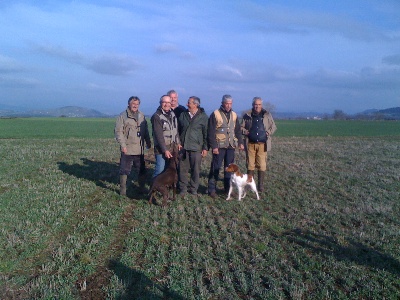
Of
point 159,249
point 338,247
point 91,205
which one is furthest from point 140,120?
point 338,247

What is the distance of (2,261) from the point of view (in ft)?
15.7

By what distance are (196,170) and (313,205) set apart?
2847 mm

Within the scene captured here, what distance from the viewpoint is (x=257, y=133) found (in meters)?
8.78

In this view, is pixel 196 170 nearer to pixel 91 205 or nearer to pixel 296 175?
pixel 91 205

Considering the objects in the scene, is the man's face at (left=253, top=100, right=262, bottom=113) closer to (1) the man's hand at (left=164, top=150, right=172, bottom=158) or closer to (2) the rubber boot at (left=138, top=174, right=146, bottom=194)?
(1) the man's hand at (left=164, top=150, right=172, bottom=158)

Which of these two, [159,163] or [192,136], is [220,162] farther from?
[159,163]

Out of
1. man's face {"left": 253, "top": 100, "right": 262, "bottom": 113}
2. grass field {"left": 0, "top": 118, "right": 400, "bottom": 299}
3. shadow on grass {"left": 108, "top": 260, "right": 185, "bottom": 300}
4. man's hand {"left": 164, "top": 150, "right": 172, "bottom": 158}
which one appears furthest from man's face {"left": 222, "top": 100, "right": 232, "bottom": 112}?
shadow on grass {"left": 108, "top": 260, "right": 185, "bottom": 300}

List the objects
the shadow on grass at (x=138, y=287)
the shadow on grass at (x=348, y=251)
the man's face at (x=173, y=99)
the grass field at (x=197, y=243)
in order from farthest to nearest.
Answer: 1. the man's face at (x=173, y=99)
2. the shadow on grass at (x=348, y=251)
3. the grass field at (x=197, y=243)
4. the shadow on grass at (x=138, y=287)

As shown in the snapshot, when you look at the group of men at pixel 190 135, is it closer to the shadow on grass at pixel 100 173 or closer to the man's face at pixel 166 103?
the man's face at pixel 166 103

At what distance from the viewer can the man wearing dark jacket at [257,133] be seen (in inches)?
345

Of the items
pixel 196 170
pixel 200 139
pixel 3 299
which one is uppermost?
pixel 200 139

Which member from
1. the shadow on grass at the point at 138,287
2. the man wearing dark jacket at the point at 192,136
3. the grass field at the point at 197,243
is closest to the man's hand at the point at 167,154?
the man wearing dark jacket at the point at 192,136

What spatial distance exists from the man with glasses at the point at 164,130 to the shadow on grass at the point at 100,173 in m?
1.24

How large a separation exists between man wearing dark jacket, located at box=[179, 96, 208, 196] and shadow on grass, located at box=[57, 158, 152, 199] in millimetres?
1331
